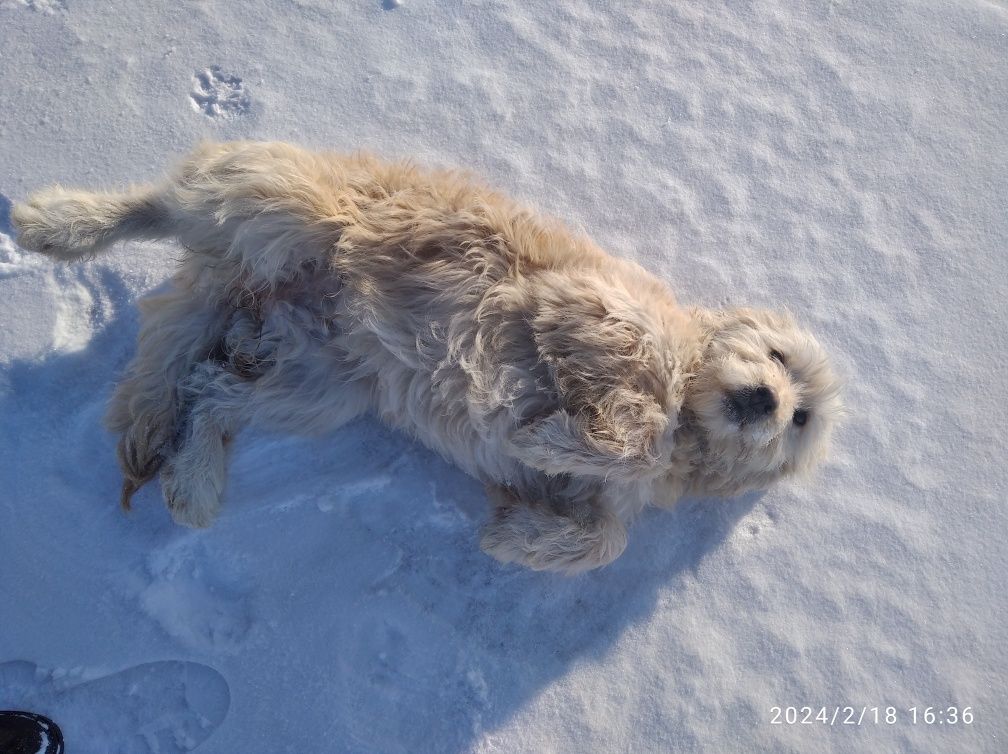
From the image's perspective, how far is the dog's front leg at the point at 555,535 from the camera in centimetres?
269

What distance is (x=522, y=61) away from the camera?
141 inches

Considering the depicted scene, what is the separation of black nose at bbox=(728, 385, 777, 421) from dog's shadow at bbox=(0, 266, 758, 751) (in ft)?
3.05

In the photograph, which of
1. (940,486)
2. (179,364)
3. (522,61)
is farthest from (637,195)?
(179,364)

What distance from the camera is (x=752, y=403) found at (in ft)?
8.21

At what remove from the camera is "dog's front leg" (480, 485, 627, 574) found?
269 centimetres

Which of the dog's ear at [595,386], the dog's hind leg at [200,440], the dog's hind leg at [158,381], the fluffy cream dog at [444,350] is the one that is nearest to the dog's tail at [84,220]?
the fluffy cream dog at [444,350]

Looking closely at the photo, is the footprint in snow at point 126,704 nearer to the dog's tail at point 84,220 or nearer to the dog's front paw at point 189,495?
the dog's front paw at point 189,495

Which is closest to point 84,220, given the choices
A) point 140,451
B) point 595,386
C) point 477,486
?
point 140,451

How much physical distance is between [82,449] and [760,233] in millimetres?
3408

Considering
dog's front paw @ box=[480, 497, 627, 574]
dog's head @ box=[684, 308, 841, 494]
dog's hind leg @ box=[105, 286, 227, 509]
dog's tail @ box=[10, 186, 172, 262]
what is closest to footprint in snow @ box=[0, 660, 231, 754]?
dog's hind leg @ box=[105, 286, 227, 509]

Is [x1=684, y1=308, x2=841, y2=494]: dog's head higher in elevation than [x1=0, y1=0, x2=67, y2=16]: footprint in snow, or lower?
lower

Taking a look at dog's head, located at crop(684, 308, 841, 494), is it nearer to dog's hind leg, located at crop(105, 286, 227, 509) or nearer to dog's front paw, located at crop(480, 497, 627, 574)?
dog's front paw, located at crop(480, 497, 627, 574)

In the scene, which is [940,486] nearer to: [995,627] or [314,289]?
[995,627]

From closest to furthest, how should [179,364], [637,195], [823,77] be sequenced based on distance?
[179,364] < [637,195] < [823,77]
